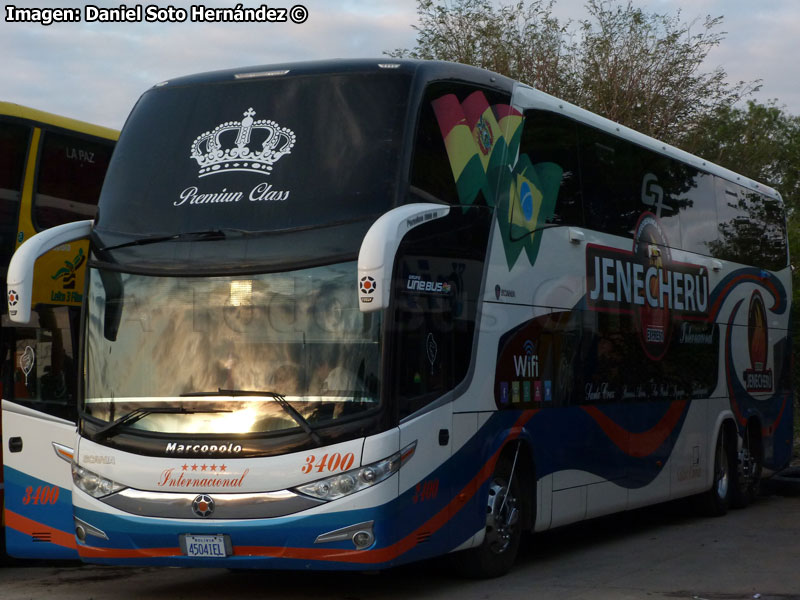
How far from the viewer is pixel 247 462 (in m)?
8.80

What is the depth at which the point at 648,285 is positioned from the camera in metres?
13.9

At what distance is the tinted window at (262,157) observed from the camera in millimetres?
9266

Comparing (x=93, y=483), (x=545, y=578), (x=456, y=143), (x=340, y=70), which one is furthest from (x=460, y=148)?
(x=93, y=483)

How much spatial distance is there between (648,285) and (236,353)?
6197mm

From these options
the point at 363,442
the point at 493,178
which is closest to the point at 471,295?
the point at 493,178

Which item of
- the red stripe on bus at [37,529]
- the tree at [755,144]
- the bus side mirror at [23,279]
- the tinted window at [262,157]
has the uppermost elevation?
the tree at [755,144]

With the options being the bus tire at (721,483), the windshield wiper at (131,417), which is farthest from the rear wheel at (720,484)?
the windshield wiper at (131,417)

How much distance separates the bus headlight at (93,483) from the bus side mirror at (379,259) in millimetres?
2270

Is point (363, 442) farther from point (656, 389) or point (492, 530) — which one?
point (656, 389)

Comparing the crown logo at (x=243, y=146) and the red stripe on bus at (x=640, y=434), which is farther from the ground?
the crown logo at (x=243, y=146)

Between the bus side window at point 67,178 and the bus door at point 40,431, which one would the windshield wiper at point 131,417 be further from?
the bus side window at point 67,178

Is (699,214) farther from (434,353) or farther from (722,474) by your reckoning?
(434,353)

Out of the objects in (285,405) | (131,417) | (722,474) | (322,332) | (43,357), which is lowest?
(722,474)

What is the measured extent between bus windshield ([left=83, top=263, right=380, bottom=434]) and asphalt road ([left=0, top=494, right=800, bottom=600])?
5.63 ft
